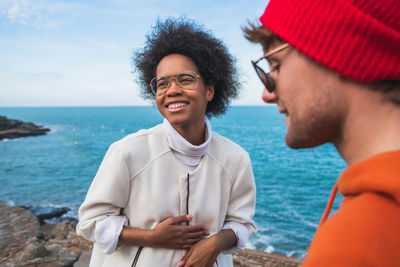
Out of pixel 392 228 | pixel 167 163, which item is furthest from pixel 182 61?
pixel 392 228

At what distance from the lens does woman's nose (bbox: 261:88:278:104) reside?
4.35 ft

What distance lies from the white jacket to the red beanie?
4.02ft

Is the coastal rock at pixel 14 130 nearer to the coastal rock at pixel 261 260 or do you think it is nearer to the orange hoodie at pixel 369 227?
the coastal rock at pixel 261 260

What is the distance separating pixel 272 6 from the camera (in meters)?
1.24

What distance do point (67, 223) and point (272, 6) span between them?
43.6ft

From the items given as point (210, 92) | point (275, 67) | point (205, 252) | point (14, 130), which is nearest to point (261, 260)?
point (205, 252)

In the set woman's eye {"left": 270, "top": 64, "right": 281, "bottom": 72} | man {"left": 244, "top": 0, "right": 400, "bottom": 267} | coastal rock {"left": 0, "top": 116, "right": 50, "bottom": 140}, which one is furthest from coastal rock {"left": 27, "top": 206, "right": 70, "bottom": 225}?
coastal rock {"left": 0, "top": 116, "right": 50, "bottom": 140}

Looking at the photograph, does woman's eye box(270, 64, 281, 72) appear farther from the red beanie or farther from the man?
the red beanie

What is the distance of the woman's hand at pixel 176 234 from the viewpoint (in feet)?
6.24

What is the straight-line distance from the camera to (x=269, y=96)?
1338mm

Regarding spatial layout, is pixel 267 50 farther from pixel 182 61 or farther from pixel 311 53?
pixel 182 61

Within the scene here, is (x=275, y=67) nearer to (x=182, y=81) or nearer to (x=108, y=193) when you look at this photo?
(x=182, y=81)

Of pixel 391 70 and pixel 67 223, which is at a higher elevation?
pixel 391 70

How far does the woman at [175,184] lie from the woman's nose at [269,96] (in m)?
0.84
